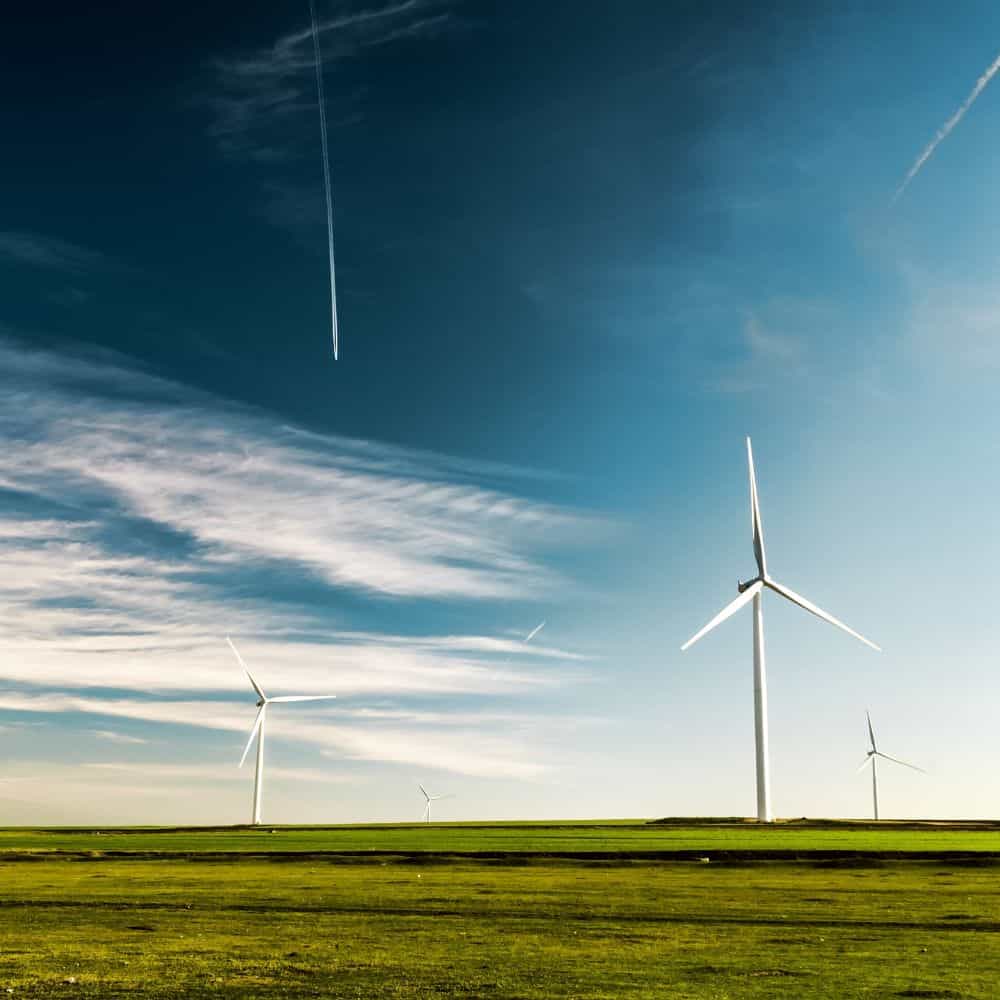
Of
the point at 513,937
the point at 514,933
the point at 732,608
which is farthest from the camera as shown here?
the point at 732,608

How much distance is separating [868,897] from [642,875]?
16.2m

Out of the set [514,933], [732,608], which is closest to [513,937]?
[514,933]

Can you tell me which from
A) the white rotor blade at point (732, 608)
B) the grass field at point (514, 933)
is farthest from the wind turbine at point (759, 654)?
the grass field at point (514, 933)

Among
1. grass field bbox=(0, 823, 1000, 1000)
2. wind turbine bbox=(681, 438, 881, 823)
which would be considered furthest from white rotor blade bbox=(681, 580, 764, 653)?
grass field bbox=(0, 823, 1000, 1000)

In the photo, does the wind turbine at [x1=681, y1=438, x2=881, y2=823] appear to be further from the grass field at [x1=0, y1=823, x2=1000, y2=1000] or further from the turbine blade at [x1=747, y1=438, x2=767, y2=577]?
the grass field at [x1=0, y1=823, x2=1000, y2=1000]

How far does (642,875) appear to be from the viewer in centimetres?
5206

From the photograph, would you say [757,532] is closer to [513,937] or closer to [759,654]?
[759,654]

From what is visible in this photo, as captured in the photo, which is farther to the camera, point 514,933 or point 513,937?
point 514,933

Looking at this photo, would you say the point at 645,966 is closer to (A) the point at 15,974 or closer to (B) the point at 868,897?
(A) the point at 15,974

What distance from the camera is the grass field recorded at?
755 inches

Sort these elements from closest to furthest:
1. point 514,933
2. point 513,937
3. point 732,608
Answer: point 513,937, point 514,933, point 732,608

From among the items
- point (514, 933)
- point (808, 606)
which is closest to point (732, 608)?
point (808, 606)

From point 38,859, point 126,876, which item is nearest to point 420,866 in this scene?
point 126,876

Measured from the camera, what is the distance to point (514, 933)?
27719mm
